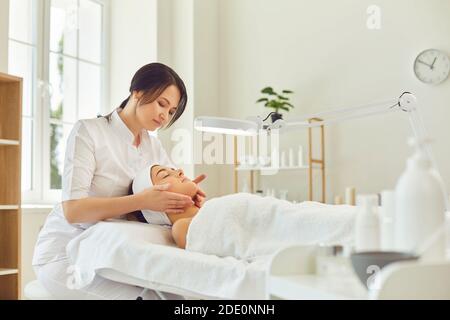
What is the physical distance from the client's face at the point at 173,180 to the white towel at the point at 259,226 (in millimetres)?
230

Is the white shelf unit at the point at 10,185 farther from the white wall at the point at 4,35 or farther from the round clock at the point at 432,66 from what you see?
the round clock at the point at 432,66

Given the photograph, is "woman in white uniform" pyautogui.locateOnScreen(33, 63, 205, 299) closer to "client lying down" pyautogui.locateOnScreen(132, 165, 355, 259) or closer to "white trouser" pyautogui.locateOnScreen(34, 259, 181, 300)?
"white trouser" pyautogui.locateOnScreen(34, 259, 181, 300)

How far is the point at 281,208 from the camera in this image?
4.67 ft

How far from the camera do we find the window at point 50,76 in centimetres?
319

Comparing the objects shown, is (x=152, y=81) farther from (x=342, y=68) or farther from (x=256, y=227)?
(x=342, y=68)

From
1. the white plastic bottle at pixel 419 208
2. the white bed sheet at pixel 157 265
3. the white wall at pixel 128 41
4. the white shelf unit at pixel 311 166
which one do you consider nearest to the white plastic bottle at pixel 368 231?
the white plastic bottle at pixel 419 208

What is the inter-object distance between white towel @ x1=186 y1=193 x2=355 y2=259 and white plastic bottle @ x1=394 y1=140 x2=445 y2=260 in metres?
0.51

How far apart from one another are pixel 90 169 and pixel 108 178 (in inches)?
3.6

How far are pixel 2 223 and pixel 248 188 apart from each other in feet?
5.96

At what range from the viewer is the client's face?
1721 mm

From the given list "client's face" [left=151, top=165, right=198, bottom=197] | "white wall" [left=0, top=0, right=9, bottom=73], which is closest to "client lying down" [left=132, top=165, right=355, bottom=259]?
"client's face" [left=151, top=165, right=198, bottom=197]
